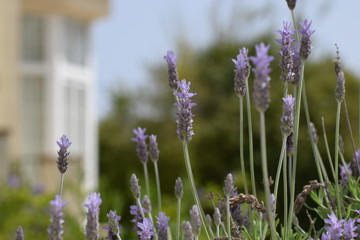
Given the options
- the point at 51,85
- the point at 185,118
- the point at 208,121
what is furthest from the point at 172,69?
the point at 208,121

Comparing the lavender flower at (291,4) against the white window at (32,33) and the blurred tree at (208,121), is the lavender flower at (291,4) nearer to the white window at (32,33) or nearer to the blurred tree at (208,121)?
the blurred tree at (208,121)

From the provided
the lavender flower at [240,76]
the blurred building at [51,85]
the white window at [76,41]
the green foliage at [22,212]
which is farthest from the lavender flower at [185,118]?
the white window at [76,41]

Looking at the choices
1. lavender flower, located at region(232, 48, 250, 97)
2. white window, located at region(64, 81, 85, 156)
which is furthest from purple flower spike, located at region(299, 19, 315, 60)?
white window, located at region(64, 81, 85, 156)

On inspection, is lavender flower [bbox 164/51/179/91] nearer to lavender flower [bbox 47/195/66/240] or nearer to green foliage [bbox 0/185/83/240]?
lavender flower [bbox 47/195/66/240]

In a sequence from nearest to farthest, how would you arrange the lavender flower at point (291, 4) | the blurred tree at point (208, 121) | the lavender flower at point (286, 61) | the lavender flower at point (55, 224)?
1. the lavender flower at point (55, 224)
2. the lavender flower at point (286, 61)
3. the lavender flower at point (291, 4)
4. the blurred tree at point (208, 121)

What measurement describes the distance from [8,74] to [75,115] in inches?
121

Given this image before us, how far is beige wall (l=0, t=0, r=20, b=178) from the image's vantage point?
10.7m

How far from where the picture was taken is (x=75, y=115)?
1393cm

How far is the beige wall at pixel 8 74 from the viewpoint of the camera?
1073 cm

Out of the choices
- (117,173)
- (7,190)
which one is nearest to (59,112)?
(117,173)

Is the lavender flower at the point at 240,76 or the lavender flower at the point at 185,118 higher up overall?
the lavender flower at the point at 240,76

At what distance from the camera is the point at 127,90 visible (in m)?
18.0

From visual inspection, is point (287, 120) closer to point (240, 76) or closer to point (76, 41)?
point (240, 76)

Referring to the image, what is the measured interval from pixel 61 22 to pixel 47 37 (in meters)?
0.41
